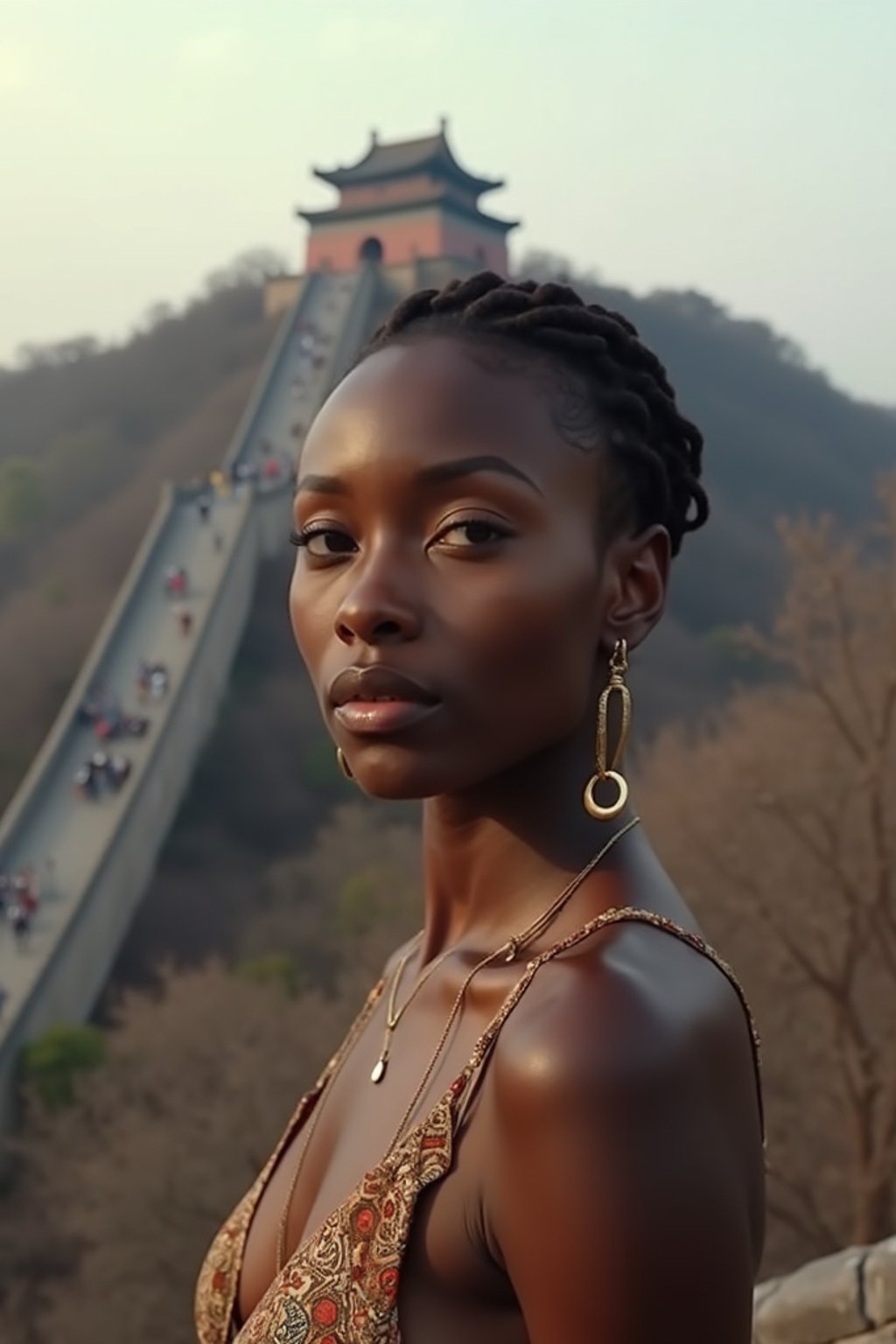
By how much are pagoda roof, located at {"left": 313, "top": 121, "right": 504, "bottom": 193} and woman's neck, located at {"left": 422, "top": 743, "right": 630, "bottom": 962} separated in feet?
94.1

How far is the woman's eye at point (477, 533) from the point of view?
1.11 metres

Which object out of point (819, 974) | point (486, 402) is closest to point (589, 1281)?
point (486, 402)

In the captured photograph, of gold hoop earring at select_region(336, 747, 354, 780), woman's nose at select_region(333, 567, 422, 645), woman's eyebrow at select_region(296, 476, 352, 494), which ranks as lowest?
gold hoop earring at select_region(336, 747, 354, 780)

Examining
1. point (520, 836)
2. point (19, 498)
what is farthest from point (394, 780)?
point (19, 498)

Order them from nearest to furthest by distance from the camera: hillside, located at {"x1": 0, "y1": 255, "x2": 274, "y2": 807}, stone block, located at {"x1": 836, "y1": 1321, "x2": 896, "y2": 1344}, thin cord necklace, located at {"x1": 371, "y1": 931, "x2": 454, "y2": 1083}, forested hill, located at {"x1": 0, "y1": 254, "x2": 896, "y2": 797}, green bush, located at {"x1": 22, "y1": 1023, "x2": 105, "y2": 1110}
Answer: thin cord necklace, located at {"x1": 371, "y1": 931, "x2": 454, "y2": 1083} → stone block, located at {"x1": 836, "y1": 1321, "x2": 896, "y2": 1344} → green bush, located at {"x1": 22, "y1": 1023, "x2": 105, "y2": 1110} → hillside, located at {"x1": 0, "y1": 255, "x2": 274, "y2": 807} → forested hill, located at {"x1": 0, "y1": 254, "x2": 896, "y2": 797}

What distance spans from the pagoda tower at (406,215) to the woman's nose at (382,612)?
27.8m

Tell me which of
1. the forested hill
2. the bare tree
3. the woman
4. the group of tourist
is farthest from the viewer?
the forested hill

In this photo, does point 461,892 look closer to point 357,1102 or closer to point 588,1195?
point 357,1102

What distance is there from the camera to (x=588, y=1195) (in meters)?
0.93

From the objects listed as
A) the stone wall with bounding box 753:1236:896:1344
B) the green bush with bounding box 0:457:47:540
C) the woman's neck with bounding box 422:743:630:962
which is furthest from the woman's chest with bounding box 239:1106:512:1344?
the green bush with bounding box 0:457:47:540

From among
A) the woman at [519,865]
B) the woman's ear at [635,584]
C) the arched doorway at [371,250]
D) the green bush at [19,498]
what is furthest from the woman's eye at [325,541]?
the arched doorway at [371,250]

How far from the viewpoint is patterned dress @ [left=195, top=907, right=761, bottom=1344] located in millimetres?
1068

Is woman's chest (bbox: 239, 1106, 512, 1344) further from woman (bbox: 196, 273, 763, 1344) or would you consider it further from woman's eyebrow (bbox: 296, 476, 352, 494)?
woman's eyebrow (bbox: 296, 476, 352, 494)

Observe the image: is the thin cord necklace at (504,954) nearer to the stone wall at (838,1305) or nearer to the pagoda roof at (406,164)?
the stone wall at (838,1305)
